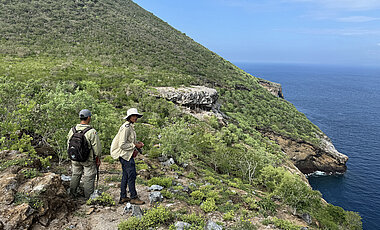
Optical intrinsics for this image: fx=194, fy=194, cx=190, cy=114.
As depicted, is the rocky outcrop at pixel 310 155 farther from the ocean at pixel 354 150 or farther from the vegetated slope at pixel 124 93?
the ocean at pixel 354 150

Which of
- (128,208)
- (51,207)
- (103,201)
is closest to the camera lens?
(51,207)

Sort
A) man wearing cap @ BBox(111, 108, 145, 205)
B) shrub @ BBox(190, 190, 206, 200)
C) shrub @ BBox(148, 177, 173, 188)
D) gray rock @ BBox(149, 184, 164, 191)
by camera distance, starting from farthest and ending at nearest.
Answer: shrub @ BBox(190, 190, 206, 200), shrub @ BBox(148, 177, 173, 188), gray rock @ BBox(149, 184, 164, 191), man wearing cap @ BBox(111, 108, 145, 205)

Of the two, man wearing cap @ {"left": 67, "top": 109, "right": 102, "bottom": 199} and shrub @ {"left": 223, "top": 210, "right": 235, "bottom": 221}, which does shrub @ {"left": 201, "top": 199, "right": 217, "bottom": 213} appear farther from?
man wearing cap @ {"left": 67, "top": 109, "right": 102, "bottom": 199}

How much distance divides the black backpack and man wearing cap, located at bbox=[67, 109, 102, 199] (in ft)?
0.32

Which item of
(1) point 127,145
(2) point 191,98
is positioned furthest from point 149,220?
(2) point 191,98

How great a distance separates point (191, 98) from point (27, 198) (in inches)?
1204

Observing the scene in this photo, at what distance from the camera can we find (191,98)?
114 ft

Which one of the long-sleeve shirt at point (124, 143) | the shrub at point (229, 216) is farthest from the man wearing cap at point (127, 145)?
the shrub at point (229, 216)

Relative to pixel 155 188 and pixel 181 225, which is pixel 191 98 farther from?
pixel 181 225

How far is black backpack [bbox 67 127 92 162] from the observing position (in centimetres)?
557

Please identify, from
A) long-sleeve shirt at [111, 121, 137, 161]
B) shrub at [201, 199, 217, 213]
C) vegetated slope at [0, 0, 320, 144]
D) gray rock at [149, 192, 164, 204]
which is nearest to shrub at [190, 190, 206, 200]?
shrub at [201, 199, 217, 213]

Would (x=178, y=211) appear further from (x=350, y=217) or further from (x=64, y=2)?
(x=64, y=2)

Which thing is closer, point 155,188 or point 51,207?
point 51,207

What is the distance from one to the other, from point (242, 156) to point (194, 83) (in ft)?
75.2
